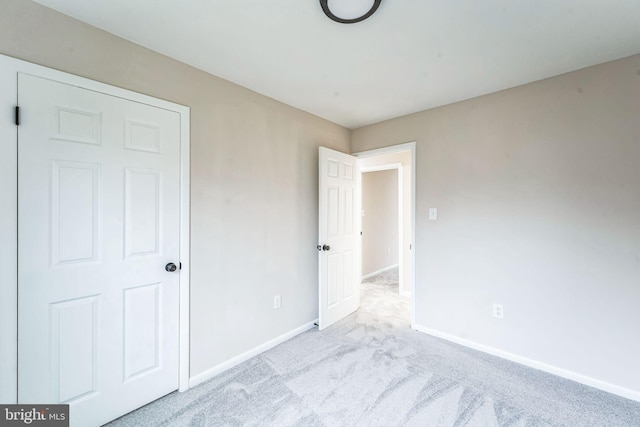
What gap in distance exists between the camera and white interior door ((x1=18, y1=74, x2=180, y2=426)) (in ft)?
4.38

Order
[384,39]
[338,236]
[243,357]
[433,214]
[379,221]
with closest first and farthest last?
[384,39], [243,357], [433,214], [338,236], [379,221]

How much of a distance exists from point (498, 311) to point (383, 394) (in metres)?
1.32

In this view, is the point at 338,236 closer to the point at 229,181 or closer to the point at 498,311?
the point at 229,181

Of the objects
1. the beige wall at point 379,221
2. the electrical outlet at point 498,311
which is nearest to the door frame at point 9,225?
the electrical outlet at point 498,311

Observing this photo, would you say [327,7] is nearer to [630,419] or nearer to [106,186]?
[106,186]

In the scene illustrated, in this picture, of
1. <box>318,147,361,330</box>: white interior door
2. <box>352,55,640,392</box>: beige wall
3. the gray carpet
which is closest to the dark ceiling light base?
<box>318,147,361,330</box>: white interior door

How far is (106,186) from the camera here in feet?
5.03

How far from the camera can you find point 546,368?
2.09 m

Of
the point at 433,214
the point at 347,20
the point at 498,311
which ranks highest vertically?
the point at 347,20

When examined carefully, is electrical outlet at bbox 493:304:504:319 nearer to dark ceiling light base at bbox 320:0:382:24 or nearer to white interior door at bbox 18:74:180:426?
dark ceiling light base at bbox 320:0:382:24

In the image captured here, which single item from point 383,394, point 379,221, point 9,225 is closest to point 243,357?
point 383,394

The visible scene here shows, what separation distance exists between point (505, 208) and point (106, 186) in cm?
301

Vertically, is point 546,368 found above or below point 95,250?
below

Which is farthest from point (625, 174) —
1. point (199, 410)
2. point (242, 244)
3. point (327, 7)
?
point (199, 410)
